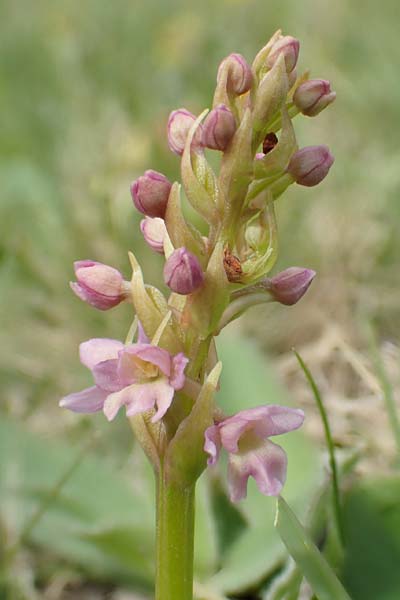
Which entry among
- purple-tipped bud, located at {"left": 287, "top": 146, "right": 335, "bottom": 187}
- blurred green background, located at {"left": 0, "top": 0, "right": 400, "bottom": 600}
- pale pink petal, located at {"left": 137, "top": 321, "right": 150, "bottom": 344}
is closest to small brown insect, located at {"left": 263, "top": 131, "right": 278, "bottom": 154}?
purple-tipped bud, located at {"left": 287, "top": 146, "right": 335, "bottom": 187}

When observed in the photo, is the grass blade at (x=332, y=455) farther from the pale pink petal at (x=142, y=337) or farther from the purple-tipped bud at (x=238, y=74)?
the purple-tipped bud at (x=238, y=74)

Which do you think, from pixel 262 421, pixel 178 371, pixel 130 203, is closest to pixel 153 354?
pixel 178 371

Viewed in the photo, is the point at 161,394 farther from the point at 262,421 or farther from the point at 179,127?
the point at 179,127

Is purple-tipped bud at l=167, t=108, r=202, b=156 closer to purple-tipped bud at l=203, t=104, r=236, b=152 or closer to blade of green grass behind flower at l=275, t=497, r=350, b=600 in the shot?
purple-tipped bud at l=203, t=104, r=236, b=152

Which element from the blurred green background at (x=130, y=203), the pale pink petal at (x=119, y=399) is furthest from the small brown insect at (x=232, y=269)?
the blurred green background at (x=130, y=203)

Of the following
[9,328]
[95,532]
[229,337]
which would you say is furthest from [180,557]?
[9,328]

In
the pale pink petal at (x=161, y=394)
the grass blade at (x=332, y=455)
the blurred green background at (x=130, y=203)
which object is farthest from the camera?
the blurred green background at (x=130, y=203)
